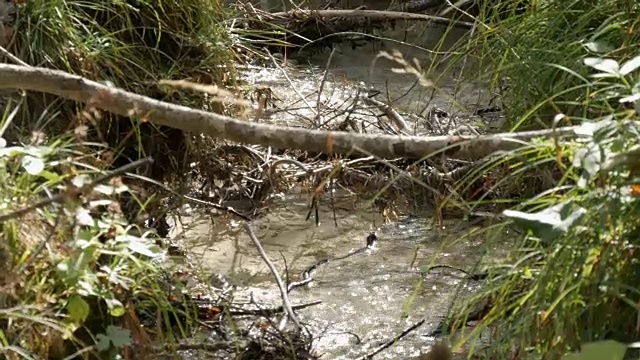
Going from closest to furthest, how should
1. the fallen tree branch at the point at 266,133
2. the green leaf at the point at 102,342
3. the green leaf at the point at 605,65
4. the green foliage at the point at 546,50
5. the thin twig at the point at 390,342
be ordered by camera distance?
the green leaf at the point at 605,65, the fallen tree branch at the point at 266,133, the green leaf at the point at 102,342, the green foliage at the point at 546,50, the thin twig at the point at 390,342

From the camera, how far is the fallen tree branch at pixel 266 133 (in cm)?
174

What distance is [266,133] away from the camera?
181 cm

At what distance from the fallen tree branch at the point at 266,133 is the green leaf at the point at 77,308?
36 centimetres

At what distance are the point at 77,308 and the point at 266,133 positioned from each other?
0.48 m

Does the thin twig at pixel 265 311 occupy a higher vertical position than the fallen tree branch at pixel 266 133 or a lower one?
lower

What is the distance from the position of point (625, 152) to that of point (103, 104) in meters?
0.96

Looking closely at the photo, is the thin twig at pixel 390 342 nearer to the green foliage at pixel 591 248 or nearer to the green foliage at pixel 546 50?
the green foliage at pixel 546 50

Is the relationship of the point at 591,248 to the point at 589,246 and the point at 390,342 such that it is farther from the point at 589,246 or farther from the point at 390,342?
the point at 390,342

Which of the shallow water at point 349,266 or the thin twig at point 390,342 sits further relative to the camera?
the shallow water at point 349,266

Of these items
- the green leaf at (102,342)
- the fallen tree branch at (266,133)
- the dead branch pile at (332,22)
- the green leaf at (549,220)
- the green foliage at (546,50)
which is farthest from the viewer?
the dead branch pile at (332,22)

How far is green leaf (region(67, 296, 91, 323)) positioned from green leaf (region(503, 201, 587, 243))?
2.72 ft

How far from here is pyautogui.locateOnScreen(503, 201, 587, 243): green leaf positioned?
56.0 inches

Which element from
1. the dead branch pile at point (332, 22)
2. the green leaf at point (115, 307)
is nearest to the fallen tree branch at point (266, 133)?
the green leaf at point (115, 307)

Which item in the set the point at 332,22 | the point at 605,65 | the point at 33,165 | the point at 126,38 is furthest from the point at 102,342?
the point at 332,22
